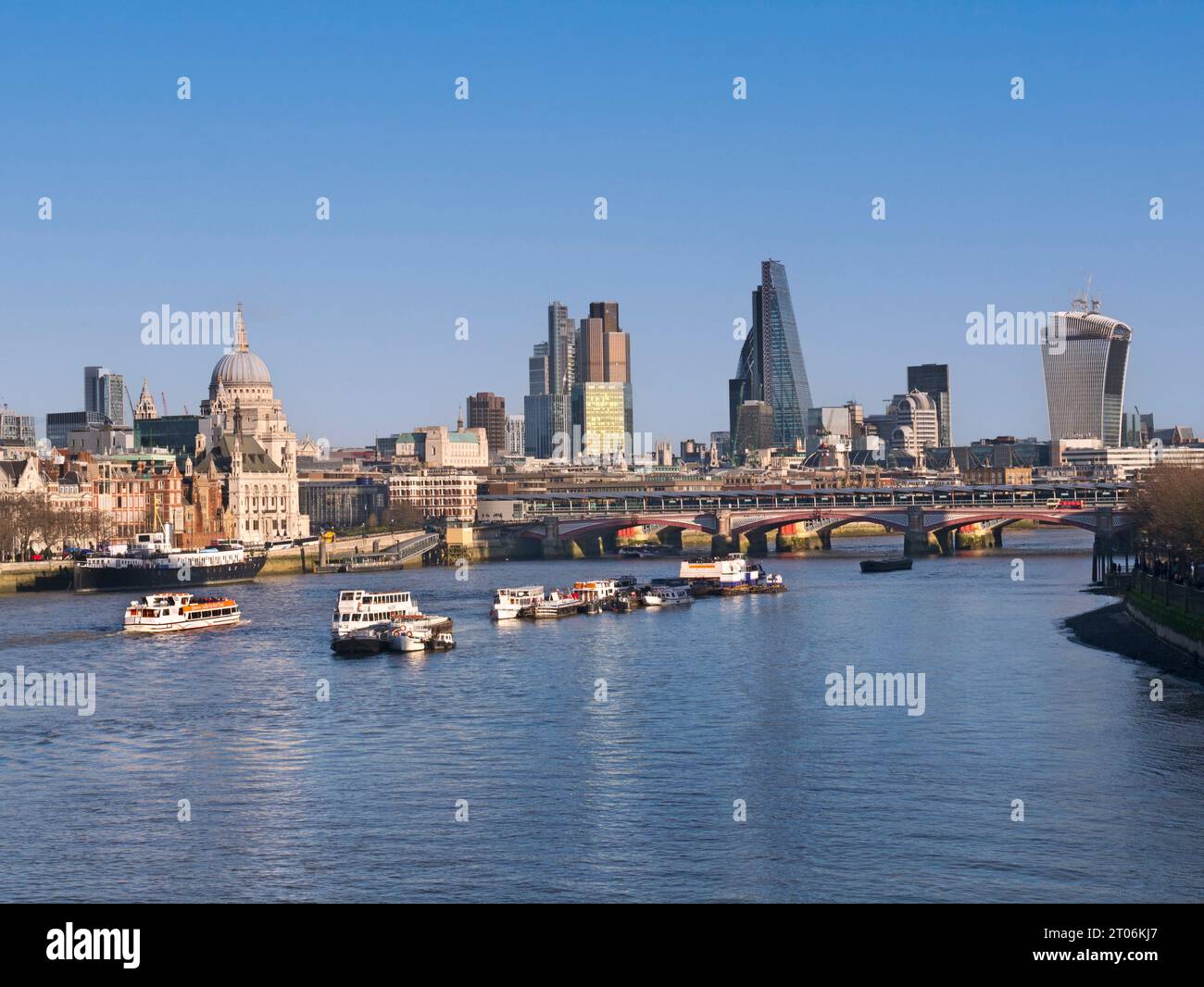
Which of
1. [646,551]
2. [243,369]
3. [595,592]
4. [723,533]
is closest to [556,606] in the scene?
[595,592]

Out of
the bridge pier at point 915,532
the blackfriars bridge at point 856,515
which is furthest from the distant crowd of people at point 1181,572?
the bridge pier at point 915,532

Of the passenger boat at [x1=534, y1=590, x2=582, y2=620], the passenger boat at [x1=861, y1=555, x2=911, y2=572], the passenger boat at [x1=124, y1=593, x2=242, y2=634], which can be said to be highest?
the passenger boat at [x1=124, y1=593, x2=242, y2=634]

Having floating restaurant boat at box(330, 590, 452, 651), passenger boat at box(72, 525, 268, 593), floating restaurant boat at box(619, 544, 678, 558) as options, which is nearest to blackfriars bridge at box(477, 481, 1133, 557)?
floating restaurant boat at box(619, 544, 678, 558)

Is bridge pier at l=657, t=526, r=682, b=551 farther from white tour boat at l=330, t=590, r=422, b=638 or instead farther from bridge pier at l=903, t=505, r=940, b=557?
white tour boat at l=330, t=590, r=422, b=638

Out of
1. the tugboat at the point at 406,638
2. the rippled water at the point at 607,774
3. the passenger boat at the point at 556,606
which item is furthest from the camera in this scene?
the passenger boat at the point at 556,606

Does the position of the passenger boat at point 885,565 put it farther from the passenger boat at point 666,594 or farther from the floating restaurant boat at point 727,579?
the passenger boat at point 666,594

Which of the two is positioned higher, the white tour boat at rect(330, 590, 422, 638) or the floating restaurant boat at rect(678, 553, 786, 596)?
the white tour boat at rect(330, 590, 422, 638)
